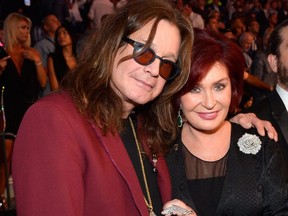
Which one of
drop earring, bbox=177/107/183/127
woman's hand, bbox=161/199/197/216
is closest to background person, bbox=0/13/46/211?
drop earring, bbox=177/107/183/127

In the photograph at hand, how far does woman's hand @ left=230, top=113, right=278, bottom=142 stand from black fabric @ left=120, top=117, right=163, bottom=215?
0.67m

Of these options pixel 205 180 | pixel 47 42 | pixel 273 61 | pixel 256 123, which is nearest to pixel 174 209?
pixel 205 180

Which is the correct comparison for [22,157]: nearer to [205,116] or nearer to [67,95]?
[67,95]

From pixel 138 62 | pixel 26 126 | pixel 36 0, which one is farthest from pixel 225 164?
pixel 36 0

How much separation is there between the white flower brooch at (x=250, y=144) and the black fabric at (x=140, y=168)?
1.82 feet

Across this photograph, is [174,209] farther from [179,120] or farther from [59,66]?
[59,66]

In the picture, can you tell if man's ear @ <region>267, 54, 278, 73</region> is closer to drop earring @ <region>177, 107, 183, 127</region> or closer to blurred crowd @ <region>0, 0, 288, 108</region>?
drop earring @ <region>177, 107, 183, 127</region>

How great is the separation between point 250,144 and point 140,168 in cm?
70

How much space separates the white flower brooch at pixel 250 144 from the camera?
2.46m

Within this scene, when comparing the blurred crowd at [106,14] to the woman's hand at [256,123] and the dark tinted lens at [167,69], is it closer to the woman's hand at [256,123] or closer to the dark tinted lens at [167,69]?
the woman's hand at [256,123]

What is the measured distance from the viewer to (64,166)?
155 centimetres

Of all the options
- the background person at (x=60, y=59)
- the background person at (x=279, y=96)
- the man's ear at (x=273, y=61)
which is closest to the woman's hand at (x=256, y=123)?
the background person at (x=279, y=96)

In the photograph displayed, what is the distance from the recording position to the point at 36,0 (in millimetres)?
9062

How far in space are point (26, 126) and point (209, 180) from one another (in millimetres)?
1229
